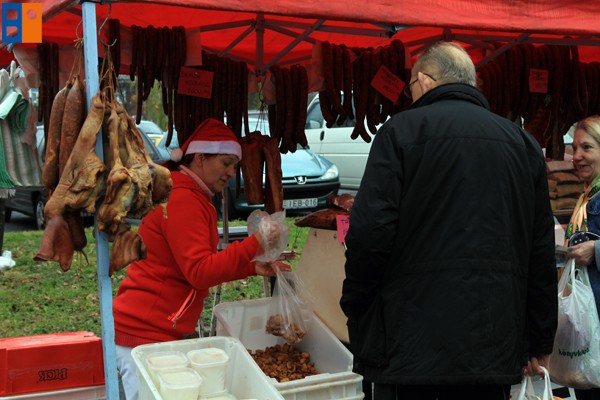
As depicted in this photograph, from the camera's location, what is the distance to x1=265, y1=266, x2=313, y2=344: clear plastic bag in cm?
309

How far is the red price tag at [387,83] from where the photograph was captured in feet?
12.3

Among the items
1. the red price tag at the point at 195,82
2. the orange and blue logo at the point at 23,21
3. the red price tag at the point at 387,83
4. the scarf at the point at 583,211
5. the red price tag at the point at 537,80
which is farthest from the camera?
the red price tag at the point at 537,80

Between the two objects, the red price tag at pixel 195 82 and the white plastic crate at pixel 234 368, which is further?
the red price tag at pixel 195 82

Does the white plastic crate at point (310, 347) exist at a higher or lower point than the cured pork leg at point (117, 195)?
lower

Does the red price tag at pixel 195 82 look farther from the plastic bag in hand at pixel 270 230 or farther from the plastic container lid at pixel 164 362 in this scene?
the plastic container lid at pixel 164 362

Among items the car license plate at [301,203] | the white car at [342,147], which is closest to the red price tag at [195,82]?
the car license plate at [301,203]

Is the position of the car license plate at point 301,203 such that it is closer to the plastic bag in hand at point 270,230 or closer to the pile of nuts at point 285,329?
the pile of nuts at point 285,329

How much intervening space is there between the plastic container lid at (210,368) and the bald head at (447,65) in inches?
47.5

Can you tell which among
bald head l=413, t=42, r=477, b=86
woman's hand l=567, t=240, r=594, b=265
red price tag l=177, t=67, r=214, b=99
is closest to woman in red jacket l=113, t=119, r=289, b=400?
red price tag l=177, t=67, r=214, b=99

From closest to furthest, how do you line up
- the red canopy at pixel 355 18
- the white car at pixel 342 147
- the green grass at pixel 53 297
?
the red canopy at pixel 355 18 → the green grass at pixel 53 297 → the white car at pixel 342 147

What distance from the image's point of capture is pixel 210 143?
2934 millimetres

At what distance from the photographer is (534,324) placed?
2424mm

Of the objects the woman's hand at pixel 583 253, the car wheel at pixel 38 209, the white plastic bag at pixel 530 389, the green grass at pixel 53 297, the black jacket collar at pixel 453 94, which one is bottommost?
the car wheel at pixel 38 209

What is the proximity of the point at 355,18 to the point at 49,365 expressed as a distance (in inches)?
70.2
